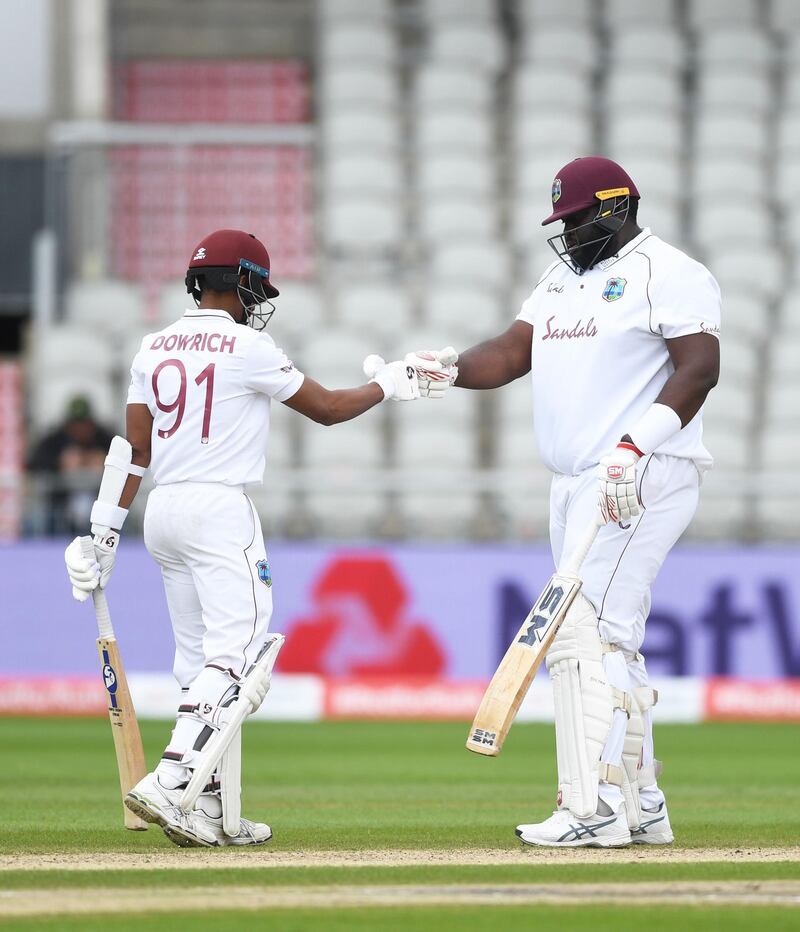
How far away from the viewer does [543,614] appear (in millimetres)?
5258

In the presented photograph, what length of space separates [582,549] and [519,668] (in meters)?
0.41

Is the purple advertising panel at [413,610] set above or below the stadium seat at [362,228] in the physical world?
below

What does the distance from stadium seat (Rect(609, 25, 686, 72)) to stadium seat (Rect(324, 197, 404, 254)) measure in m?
3.27

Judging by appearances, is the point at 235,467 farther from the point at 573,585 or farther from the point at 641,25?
the point at 641,25

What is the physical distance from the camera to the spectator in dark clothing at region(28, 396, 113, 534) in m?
12.3

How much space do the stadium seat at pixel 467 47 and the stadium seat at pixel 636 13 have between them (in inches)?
51.7

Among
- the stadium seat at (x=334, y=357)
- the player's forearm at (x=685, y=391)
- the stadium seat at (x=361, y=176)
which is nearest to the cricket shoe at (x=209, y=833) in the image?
the player's forearm at (x=685, y=391)

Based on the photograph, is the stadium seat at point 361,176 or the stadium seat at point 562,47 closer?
the stadium seat at point 361,176

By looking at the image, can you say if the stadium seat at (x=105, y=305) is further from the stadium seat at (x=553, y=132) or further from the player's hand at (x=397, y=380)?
the player's hand at (x=397, y=380)

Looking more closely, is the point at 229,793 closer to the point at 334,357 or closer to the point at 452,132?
the point at 334,357

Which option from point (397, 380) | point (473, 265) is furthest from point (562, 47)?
point (397, 380)

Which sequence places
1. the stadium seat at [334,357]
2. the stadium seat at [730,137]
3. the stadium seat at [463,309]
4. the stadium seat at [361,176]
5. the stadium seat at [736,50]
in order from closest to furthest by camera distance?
1. the stadium seat at [334,357]
2. the stadium seat at [463,309]
3. the stadium seat at [361,176]
4. the stadium seat at [730,137]
5. the stadium seat at [736,50]

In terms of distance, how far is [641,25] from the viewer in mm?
17969

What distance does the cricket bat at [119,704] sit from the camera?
554 cm
